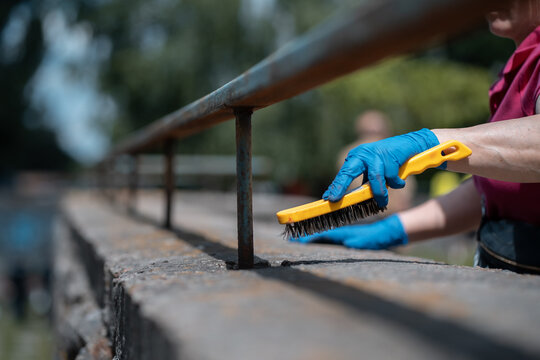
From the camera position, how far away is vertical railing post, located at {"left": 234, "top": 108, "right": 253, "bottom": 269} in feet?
5.38

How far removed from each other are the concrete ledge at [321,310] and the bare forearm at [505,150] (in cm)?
28

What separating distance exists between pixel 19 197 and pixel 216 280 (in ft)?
45.1

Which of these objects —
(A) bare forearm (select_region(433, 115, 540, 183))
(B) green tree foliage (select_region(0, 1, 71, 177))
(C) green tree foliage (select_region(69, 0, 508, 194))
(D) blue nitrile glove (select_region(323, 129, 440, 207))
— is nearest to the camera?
(A) bare forearm (select_region(433, 115, 540, 183))

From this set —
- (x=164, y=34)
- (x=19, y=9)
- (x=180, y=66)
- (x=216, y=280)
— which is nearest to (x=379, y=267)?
(x=216, y=280)

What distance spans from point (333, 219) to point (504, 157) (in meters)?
0.52

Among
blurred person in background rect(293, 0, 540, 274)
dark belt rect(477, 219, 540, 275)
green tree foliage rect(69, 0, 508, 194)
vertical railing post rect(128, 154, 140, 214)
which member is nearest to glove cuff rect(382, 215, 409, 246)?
blurred person in background rect(293, 0, 540, 274)

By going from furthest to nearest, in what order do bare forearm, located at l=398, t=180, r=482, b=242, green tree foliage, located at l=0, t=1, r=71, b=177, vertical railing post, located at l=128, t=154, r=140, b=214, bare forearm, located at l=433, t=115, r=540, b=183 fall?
green tree foliage, located at l=0, t=1, r=71, b=177 → vertical railing post, located at l=128, t=154, r=140, b=214 → bare forearm, located at l=398, t=180, r=482, b=242 → bare forearm, located at l=433, t=115, r=540, b=183

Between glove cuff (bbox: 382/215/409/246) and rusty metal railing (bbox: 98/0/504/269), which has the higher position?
rusty metal railing (bbox: 98/0/504/269)

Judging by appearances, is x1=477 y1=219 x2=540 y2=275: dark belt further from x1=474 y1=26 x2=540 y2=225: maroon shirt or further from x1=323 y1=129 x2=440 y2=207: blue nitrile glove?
x1=323 y1=129 x2=440 y2=207: blue nitrile glove

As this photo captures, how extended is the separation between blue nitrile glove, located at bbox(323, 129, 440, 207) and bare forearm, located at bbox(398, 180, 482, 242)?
2.05 feet

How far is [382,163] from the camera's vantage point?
155 cm

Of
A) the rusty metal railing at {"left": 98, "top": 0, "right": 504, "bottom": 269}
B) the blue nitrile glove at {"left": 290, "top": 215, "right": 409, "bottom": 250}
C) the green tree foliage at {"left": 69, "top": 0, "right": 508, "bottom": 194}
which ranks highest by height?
the green tree foliage at {"left": 69, "top": 0, "right": 508, "bottom": 194}

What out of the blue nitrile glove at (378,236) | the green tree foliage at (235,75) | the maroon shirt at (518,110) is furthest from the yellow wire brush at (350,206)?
the green tree foliage at (235,75)

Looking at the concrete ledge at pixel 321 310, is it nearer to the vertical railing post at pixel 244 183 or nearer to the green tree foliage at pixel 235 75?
the vertical railing post at pixel 244 183
